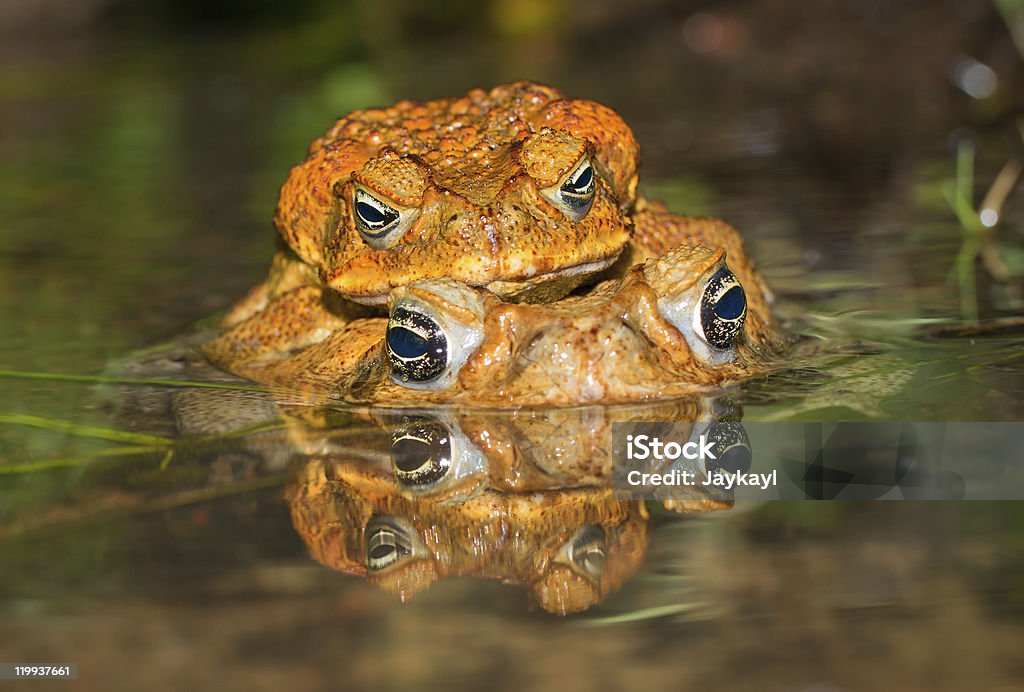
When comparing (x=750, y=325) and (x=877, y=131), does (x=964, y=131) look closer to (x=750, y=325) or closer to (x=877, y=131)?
(x=877, y=131)

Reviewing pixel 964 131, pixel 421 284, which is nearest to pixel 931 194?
pixel 964 131

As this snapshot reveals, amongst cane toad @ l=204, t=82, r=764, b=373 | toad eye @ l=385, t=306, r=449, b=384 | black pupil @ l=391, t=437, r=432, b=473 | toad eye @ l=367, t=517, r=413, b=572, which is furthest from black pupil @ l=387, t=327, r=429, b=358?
toad eye @ l=367, t=517, r=413, b=572

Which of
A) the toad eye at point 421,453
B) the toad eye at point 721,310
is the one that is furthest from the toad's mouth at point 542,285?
the toad eye at point 421,453

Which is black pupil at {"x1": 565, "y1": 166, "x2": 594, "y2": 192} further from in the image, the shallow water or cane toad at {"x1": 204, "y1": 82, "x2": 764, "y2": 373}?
the shallow water

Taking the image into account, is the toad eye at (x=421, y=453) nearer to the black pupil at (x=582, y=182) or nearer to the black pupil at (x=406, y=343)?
the black pupil at (x=406, y=343)

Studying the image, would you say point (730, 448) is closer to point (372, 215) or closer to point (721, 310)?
point (721, 310)

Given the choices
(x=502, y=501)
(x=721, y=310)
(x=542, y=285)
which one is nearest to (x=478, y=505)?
(x=502, y=501)
